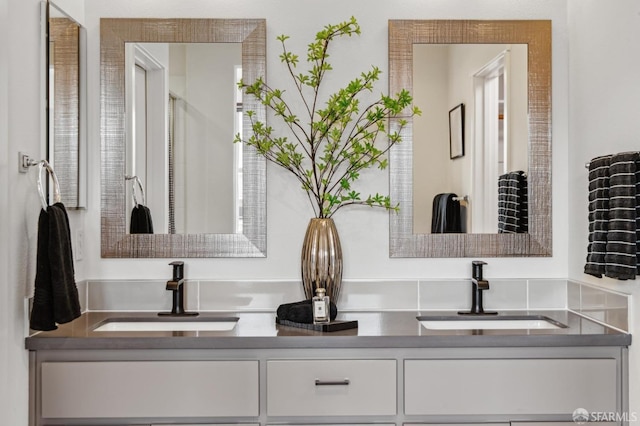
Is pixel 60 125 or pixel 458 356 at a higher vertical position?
pixel 60 125

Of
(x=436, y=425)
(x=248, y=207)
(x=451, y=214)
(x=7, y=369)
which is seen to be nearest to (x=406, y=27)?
(x=451, y=214)

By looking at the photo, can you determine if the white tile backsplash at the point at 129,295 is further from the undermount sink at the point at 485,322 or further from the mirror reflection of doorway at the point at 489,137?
the mirror reflection of doorway at the point at 489,137

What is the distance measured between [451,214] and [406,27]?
76 cm

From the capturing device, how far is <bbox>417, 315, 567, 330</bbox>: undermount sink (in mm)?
2365

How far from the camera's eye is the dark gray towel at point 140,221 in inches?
99.3

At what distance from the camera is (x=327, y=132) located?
2.44m

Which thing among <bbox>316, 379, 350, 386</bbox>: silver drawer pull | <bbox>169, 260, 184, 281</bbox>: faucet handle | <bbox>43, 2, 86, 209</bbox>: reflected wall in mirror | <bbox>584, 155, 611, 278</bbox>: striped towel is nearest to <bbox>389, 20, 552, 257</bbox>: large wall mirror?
<bbox>584, 155, 611, 278</bbox>: striped towel

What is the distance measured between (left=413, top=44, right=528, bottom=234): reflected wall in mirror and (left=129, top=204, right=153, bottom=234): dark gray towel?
3.46 feet

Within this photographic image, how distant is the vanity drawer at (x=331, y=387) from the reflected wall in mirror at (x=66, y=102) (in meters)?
1.04

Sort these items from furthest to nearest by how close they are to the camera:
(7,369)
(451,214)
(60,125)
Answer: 1. (451,214)
2. (60,125)
3. (7,369)

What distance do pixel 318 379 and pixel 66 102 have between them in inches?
53.8

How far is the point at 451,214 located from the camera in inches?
98.9

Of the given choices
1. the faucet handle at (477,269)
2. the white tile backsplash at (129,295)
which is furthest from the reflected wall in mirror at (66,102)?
the faucet handle at (477,269)

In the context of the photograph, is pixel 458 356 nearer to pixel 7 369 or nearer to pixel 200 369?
pixel 200 369
